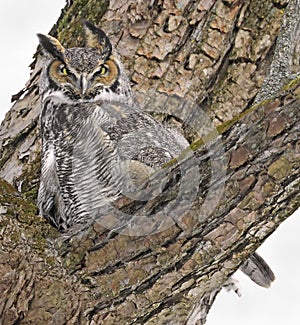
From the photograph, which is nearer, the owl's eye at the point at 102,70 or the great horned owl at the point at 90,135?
the great horned owl at the point at 90,135

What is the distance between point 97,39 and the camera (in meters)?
2.74

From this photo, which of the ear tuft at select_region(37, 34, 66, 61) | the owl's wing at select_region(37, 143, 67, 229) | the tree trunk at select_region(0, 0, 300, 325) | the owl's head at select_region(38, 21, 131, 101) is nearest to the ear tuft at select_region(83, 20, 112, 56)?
the owl's head at select_region(38, 21, 131, 101)

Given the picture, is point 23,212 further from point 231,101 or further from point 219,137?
point 231,101

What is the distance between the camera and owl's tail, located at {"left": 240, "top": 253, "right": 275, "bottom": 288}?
2.49 metres

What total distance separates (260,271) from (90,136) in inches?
31.0

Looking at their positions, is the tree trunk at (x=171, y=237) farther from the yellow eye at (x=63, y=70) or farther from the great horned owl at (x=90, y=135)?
the yellow eye at (x=63, y=70)

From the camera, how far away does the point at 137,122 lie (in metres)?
2.57

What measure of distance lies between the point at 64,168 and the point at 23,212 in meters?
0.70

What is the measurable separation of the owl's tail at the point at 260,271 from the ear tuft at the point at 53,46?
1053 millimetres

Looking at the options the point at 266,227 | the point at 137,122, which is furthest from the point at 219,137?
the point at 137,122

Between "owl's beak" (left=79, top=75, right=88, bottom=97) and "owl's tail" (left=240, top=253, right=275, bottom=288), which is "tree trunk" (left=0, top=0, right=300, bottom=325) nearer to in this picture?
"owl's tail" (left=240, top=253, right=275, bottom=288)

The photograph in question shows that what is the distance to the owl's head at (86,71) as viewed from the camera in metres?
2.64

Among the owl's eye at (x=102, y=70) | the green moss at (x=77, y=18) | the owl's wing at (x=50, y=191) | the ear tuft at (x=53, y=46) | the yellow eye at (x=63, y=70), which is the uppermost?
the green moss at (x=77, y=18)

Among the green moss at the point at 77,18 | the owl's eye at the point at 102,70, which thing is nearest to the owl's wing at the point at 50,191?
the owl's eye at the point at 102,70
